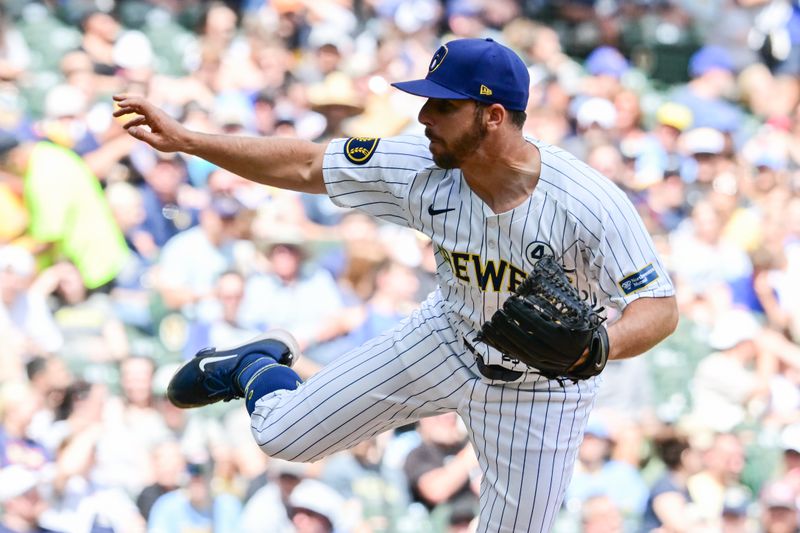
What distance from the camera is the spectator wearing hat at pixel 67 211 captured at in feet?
21.3

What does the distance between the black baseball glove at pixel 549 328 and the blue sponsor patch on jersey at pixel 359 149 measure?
2.82 feet

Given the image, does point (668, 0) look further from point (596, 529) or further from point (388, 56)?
point (596, 529)

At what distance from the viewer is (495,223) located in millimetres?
3654

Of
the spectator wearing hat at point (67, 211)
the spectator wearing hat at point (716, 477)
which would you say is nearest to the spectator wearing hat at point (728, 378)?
the spectator wearing hat at point (716, 477)

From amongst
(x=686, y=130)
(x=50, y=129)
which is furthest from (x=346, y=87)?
(x=686, y=130)

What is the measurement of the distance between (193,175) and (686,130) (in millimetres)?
3637

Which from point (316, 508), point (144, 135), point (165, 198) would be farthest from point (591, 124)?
point (144, 135)

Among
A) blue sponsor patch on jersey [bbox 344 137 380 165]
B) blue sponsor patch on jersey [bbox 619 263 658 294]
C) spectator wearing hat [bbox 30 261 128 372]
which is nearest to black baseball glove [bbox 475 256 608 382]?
blue sponsor patch on jersey [bbox 619 263 658 294]

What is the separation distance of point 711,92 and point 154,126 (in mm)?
6221

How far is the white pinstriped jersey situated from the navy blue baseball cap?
0.24 metres

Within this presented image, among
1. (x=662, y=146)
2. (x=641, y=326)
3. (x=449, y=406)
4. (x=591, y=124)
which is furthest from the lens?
(x=662, y=146)

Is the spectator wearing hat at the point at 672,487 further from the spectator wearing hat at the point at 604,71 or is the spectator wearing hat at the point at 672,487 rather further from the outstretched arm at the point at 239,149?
the outstretched arm at the point at 239,149

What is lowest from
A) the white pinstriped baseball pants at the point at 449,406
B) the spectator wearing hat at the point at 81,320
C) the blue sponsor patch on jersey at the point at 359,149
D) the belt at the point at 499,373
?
the spectator wearing hat at the point at 81,320

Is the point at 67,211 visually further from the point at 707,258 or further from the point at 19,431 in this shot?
the point at 707,258
